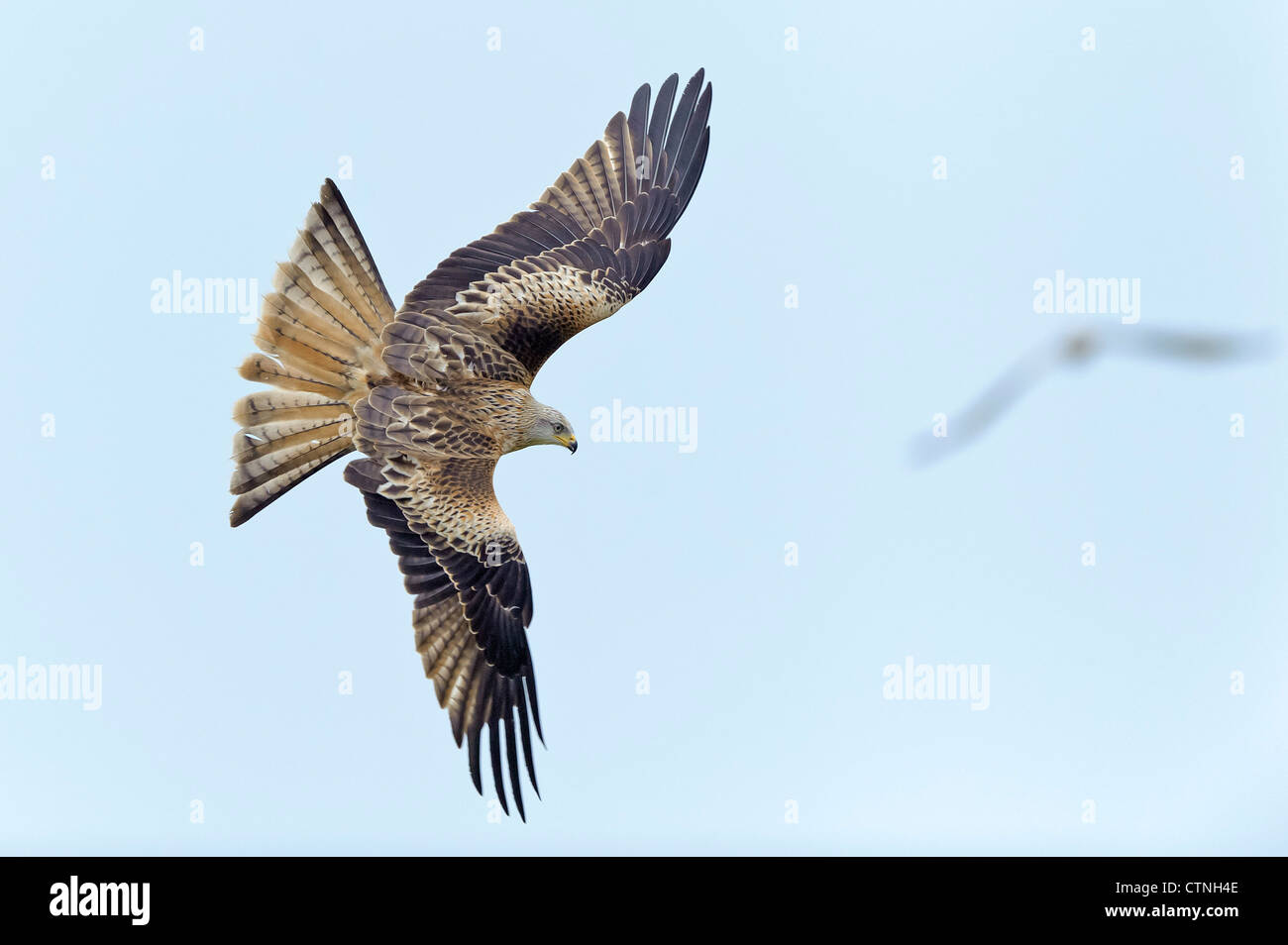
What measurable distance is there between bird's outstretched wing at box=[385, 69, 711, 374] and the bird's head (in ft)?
0.96

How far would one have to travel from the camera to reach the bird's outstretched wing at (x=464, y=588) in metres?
6.75

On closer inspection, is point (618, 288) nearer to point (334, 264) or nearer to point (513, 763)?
point (334, 264)

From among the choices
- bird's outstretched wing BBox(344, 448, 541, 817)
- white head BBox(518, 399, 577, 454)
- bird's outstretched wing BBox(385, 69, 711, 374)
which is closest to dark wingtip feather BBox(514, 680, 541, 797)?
bird's outstretched wing BBox(344, 448, 541, 817)

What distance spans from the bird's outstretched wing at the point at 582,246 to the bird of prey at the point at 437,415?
0.04 feet

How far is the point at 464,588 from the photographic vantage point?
6.76 metres

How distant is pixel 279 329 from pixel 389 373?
2.14 ft

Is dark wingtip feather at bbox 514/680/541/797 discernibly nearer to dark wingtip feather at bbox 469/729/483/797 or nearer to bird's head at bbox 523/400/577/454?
dark wingtip feather at bbox 469/729/483/797

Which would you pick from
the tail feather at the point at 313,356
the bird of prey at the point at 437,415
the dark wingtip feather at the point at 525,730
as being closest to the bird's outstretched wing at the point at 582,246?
the bird of prey at the point at 437,415

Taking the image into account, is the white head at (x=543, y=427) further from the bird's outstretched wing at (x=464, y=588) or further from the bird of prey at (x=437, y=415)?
the bird's outstretched wing at (x=464, y=588)

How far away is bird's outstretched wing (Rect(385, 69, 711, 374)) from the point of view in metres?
7.06

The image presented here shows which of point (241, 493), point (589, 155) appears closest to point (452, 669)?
point (241, 493)

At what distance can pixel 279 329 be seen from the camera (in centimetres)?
696

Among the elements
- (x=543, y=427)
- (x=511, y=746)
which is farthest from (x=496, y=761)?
(x=543, y=427)

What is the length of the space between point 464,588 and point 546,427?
3.32 feet
